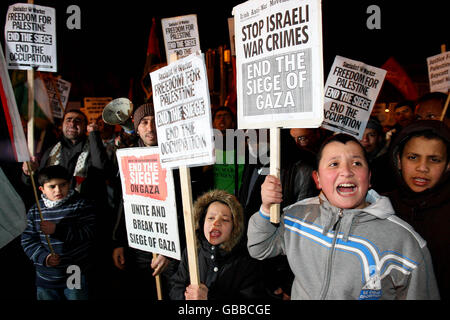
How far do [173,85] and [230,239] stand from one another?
3.62 feet

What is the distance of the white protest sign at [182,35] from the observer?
16.3ft

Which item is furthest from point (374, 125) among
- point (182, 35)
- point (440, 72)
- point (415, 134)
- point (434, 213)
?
point (182, 35)

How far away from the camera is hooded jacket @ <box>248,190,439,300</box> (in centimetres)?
173

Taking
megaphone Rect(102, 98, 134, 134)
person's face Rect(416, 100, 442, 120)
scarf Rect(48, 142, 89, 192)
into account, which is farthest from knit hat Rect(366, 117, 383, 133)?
scarf Rect(48, 142, 89, 192)

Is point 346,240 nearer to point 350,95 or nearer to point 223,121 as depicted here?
point 350,95

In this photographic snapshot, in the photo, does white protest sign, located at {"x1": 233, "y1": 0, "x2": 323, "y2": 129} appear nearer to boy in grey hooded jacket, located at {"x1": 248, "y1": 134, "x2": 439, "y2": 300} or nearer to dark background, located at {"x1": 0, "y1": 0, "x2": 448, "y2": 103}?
boy in grey hooded jacket, located at {"x1": 248, "y1": 134, "x2": 439, "y2": 300}

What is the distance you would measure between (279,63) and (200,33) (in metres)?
8.26

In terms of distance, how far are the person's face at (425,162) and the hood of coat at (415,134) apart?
1.1 inches

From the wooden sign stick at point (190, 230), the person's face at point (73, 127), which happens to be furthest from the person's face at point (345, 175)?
the person's face at point (73, 127)

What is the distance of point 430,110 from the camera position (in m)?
3.82

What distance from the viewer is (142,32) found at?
34.5 feet

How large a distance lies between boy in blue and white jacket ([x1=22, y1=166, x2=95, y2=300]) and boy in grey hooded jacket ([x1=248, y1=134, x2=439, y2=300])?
1909 millimetres

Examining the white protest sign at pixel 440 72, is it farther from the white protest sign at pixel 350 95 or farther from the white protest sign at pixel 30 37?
the white protest sign at pixel 30 37

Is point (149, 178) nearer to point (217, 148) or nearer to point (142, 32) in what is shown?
point (217, 148)
